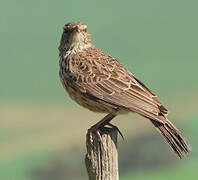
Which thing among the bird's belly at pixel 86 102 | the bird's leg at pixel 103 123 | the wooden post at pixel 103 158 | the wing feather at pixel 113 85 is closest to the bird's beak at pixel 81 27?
the wing feather at pixel 113 85

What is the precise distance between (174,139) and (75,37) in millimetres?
2114

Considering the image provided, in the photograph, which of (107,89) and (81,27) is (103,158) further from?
(81,27)

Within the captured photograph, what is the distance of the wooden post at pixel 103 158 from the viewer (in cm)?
954

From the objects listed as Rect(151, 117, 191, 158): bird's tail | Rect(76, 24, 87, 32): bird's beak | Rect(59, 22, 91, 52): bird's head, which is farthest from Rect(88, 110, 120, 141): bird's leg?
Rect(76, 24, 87, 32): bird's beak

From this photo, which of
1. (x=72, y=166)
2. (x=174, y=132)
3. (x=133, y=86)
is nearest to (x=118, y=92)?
(x=133, y=86)

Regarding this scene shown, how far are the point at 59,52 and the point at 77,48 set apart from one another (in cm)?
34

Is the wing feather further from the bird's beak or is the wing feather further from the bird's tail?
the bird's beak

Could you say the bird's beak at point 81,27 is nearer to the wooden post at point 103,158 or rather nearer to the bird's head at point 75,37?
the bird's head at point 75,37

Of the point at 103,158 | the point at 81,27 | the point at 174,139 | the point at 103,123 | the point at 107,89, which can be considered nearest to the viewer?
the point at 103,158

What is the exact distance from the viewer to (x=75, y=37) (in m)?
11.3

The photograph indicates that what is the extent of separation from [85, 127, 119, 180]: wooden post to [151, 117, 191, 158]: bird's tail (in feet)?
1.79

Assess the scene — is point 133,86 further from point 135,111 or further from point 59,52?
point 59,52

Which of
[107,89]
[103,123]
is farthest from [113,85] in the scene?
[103,123]

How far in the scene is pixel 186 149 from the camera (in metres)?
9.86
